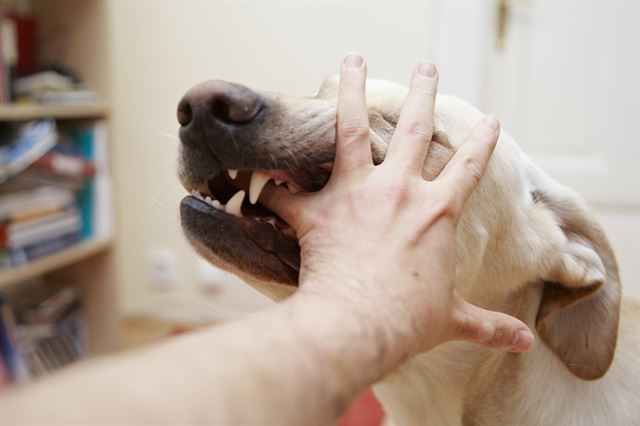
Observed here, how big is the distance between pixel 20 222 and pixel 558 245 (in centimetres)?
183

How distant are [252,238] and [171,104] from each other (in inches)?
70.5

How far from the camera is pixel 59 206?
2.30m

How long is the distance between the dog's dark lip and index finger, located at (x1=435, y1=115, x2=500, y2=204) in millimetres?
224

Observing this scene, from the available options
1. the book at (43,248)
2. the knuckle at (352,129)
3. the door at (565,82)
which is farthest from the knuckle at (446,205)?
the book at (43,248)

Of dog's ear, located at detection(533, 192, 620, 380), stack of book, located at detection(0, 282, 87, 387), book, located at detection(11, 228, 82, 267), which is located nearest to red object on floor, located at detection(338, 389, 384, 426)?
dog's ear, located at detection(533, 192, 620, 380)

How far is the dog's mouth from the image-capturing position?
802 millimetres

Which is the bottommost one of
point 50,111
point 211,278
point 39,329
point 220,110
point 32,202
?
point 39,329

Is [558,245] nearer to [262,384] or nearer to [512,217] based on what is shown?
[512,217]

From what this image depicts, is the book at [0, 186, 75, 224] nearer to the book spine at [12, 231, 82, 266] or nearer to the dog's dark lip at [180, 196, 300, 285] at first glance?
the book spine at [12, 231, 82, 266]

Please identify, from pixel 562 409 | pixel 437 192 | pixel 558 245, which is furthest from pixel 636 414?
pixel 437 192

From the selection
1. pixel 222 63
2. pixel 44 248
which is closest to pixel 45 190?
pixel 44 248

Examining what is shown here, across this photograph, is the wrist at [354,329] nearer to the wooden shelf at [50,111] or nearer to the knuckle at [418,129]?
the knuckle at [418,129]

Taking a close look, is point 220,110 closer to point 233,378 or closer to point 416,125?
point 416,125

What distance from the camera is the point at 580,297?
100cm
